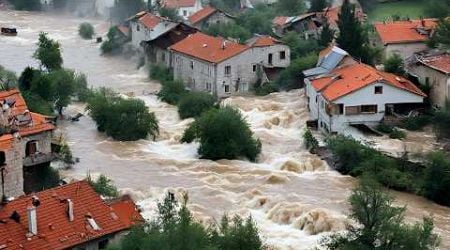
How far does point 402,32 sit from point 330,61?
6.82m

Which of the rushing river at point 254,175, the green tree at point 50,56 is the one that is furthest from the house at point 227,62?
the green tree at point 50,56

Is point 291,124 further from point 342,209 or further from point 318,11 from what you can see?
point 318,11

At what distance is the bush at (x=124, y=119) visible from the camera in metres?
39.0

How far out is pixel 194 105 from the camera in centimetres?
4306

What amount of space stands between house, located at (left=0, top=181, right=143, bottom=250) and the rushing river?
5547mm

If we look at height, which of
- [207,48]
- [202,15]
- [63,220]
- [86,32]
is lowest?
[63,220]

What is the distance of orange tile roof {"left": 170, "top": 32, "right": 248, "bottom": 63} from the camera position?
48.6 meters

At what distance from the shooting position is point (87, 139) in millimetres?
39156

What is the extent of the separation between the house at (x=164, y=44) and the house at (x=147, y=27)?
1.08 m

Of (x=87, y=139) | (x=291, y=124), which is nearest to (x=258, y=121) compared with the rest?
(x=291, y=124)

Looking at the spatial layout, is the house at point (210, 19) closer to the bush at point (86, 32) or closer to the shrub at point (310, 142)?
the bush at point (86, 32)

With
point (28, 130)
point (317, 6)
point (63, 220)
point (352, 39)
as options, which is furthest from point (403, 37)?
point (63, 220)

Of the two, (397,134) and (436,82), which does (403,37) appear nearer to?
(436,82)

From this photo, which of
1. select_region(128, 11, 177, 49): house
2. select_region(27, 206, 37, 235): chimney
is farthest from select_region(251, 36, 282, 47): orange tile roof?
select_region(27, 206, 37, 235): chimney
